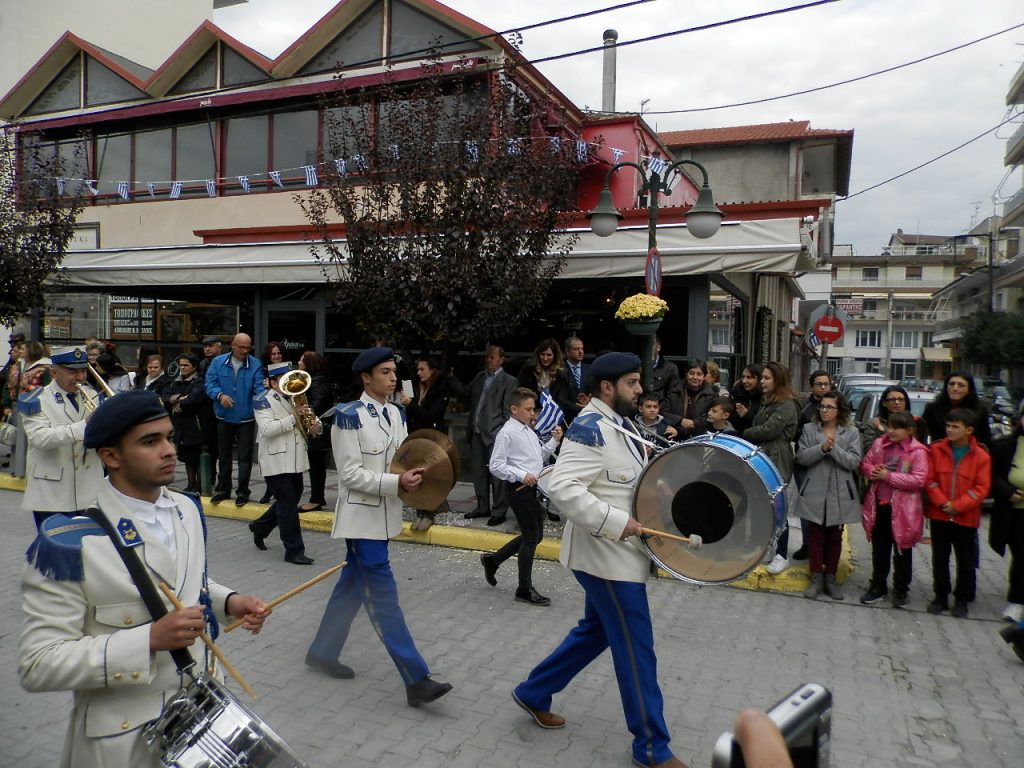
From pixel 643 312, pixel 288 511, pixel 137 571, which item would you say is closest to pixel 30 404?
pixel 288 511

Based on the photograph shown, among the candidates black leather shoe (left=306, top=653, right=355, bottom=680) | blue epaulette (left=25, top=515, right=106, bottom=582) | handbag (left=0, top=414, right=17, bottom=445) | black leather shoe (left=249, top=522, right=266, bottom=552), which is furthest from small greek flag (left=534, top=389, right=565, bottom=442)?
handbag (left=0, top=414, right=17, bottom=445)

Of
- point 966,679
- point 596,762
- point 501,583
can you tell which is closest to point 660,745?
point 596,762

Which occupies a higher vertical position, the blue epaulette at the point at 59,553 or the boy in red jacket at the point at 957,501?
the blue epaulette at the point at 59,553

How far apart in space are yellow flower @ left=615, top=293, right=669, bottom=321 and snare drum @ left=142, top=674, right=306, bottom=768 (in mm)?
6284

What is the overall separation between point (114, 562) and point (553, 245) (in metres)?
7.65

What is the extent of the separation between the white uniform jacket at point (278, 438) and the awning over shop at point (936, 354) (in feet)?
248

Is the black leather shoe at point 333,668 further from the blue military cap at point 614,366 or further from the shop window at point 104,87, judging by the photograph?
the shop window at point 104,87

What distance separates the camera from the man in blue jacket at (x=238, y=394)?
9.27m

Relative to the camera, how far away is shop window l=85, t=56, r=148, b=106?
18266 millimetres

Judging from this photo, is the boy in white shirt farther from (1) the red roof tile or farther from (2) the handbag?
(1) the red roof tile

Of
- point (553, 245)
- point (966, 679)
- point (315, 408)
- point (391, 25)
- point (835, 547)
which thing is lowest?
point (966, 679)

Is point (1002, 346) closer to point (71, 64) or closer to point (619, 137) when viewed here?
point (619, 137)

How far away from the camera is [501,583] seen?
22.8ft

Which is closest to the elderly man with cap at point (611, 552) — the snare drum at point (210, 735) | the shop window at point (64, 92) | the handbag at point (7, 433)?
the snare drum at point (210, 735)
